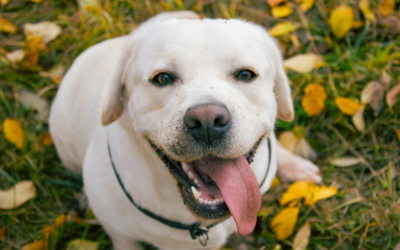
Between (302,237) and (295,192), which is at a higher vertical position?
(295,192)

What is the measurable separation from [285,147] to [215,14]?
1.98 metres

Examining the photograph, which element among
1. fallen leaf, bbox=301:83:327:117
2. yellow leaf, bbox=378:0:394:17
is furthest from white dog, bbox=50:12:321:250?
yellow leaf, bbox=378:0:394:17

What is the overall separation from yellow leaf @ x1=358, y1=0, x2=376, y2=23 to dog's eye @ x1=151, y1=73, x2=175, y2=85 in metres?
2.94

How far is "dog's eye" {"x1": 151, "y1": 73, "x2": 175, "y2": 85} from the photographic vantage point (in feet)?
→ 6.27

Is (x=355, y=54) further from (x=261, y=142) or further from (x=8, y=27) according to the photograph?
(x=8, y=27)

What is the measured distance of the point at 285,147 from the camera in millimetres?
3342

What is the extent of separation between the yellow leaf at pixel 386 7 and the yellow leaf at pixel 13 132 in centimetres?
417

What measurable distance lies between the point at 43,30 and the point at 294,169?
3299 millimetres

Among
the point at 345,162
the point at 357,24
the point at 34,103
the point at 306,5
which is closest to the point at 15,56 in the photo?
the point at 34,103

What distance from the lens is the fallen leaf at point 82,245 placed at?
2.82 meters

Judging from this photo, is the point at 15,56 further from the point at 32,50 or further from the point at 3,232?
the point at 3,232

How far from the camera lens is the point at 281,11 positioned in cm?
412

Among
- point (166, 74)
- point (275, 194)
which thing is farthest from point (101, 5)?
point (275, 194)

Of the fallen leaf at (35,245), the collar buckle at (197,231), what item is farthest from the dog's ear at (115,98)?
the fallen leaf at (35,245)
